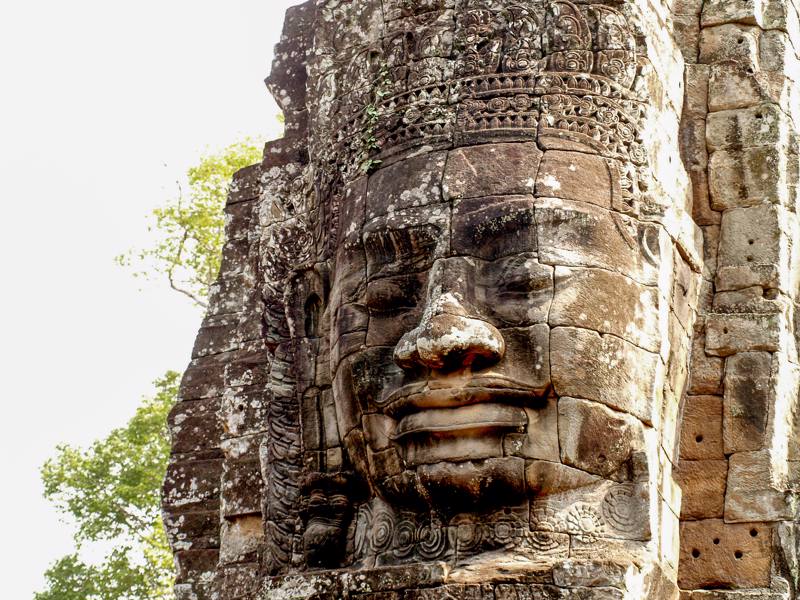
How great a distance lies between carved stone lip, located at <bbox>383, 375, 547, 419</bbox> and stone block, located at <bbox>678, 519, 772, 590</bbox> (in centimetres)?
151

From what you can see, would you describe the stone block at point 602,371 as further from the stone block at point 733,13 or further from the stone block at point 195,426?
the stone block at point 195,426

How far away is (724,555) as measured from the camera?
9.14 metres

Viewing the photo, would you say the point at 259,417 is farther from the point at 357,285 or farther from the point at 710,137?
the point at 710,137

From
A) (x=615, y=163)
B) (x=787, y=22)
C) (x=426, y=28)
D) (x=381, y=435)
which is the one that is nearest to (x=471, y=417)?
(x=381, y=435)

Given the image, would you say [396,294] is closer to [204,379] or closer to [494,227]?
[494,227]

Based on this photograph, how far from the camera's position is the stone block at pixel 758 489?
9086 millimetres

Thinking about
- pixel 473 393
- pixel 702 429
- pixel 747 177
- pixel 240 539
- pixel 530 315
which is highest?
pixel 747 177

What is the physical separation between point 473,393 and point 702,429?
5.69 ft

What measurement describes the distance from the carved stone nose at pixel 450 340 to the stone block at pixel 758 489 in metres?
1.74

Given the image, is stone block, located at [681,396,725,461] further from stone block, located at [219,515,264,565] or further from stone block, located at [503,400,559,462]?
stone block, located at [219,515,264,565]

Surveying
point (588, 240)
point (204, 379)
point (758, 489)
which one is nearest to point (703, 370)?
point (758, 489)

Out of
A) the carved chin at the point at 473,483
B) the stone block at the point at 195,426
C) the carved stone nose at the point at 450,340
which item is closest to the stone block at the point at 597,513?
the carved chin at the point at 473,483

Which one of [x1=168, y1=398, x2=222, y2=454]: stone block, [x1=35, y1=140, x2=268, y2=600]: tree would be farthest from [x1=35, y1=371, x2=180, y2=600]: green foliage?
[x1=168, y1=398, x2=222, y2=454]: stone block

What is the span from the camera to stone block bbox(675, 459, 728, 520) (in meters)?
9.26
